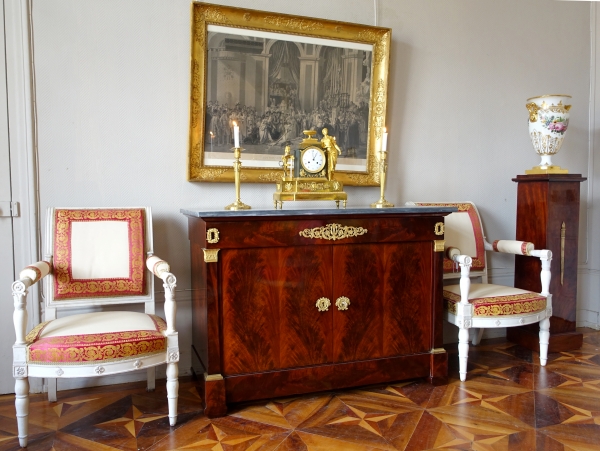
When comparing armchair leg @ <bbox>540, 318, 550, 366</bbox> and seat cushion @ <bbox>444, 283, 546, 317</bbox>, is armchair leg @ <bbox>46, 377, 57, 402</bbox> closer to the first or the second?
seat cushion @ <bbox>444, 283, 546, 317</bbox>

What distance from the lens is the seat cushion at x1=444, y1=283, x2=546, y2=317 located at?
2742 mm

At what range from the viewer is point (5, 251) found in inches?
101

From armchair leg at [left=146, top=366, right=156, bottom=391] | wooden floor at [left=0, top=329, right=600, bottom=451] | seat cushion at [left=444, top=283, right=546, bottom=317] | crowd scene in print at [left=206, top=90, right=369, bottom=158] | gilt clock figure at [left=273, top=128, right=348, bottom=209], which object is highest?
crowd scene in print at [left=206, top=90, right=369, bottom=158]

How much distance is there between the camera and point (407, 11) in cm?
332

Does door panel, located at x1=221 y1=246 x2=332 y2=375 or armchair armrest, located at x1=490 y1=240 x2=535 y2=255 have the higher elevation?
armchair armrest, located at x1=490 y1=240 x2=535 y2=255

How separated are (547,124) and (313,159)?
1.63 m

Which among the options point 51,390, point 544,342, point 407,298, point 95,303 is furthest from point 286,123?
point 544,342

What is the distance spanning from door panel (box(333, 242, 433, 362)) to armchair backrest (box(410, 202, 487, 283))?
0.60 m

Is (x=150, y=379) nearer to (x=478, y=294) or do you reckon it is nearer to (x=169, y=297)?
(x=169, y=297)

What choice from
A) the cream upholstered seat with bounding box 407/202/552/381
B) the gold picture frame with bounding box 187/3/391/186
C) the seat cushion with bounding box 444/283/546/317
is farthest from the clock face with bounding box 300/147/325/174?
the seat cushion with bounding box 444/283/546/317

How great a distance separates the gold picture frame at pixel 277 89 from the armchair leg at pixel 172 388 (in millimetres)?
1094

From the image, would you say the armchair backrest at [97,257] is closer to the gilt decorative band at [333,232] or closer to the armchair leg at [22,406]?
the armchair leg at [22,406]

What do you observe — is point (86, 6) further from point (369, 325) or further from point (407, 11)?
point (369, 325)

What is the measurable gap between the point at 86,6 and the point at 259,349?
6.51 feet
